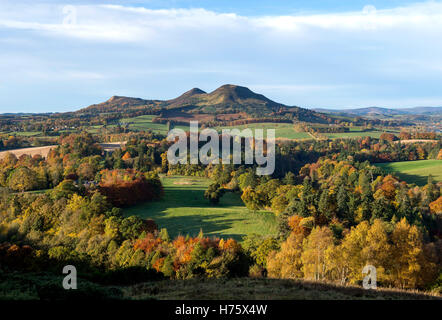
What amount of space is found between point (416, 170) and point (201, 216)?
7403 cm

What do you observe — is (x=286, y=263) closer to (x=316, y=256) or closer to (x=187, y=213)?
(x=316, y=256)

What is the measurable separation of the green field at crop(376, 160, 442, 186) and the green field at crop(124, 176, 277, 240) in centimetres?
5064

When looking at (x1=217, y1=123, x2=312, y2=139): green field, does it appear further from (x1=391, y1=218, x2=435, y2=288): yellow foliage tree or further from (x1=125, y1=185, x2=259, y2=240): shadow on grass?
(x1=391, y1=218, x2=435, y2=288): yellow foliage tree

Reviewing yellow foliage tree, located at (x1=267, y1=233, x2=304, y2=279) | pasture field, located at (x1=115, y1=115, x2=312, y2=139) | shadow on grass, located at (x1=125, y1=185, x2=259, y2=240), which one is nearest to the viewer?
yellow foliage tree, located at (x1=267, y1=233, x2=304, y2=279)

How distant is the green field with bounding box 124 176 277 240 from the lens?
46.9m

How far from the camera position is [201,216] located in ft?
175

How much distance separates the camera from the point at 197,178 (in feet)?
297

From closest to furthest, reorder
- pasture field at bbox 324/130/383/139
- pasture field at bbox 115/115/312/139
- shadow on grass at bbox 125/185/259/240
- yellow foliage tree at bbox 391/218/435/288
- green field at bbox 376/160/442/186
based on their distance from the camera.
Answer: yellow foliage tree at bbox 391/218/435/288
shadow on grass at bbox 125/185/259/240
green field at bbox 376/160/442/186
pasture field at bbox 115/115/312/139
pasture field at bbox 324/130/383/139

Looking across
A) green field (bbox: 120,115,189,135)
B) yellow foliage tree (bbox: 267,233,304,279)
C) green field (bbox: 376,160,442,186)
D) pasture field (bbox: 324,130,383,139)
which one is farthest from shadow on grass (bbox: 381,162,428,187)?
green field (bbox: 120,115,189,135)

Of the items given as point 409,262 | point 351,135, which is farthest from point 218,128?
point 409,262

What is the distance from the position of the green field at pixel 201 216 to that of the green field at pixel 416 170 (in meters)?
50.6

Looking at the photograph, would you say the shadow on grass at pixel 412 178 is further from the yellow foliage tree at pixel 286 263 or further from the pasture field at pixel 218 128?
the yellow foliage tree at pixel 286 263
